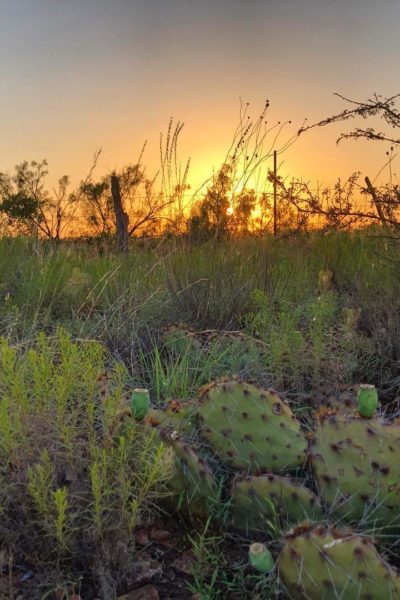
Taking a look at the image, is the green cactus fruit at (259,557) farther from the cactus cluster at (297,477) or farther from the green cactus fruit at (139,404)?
the green cactus fruit at (139,404)

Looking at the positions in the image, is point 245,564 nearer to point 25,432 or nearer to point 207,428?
point 207,428

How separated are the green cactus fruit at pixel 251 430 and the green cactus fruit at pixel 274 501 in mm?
193

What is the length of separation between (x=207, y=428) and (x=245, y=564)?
499 mm

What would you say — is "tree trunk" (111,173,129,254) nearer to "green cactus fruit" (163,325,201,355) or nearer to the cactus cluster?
"green cactus fruit" (163,325,201,355)

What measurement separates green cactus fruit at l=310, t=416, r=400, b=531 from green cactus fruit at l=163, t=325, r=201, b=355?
1391 millimetres

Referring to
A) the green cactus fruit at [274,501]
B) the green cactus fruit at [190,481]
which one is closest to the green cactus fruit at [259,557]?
the green cactus fruit at [274,501]

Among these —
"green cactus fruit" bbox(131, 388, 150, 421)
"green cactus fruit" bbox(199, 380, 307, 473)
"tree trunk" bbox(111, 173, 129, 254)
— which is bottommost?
"green cactus fruit" bbox(199, 380, 307, 473)

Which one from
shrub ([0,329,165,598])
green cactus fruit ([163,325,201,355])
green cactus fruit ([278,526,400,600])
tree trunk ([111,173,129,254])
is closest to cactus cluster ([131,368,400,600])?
green cactus fruit ([278,526,400,600])

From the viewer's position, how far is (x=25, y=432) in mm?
1679

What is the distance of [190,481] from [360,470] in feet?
1.64

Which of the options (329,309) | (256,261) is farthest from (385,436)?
(256,261)

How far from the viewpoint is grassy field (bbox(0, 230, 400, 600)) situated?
158 centimetres

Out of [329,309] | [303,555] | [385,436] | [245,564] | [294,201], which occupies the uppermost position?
[294,201]

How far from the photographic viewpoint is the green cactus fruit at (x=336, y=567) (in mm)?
1370
